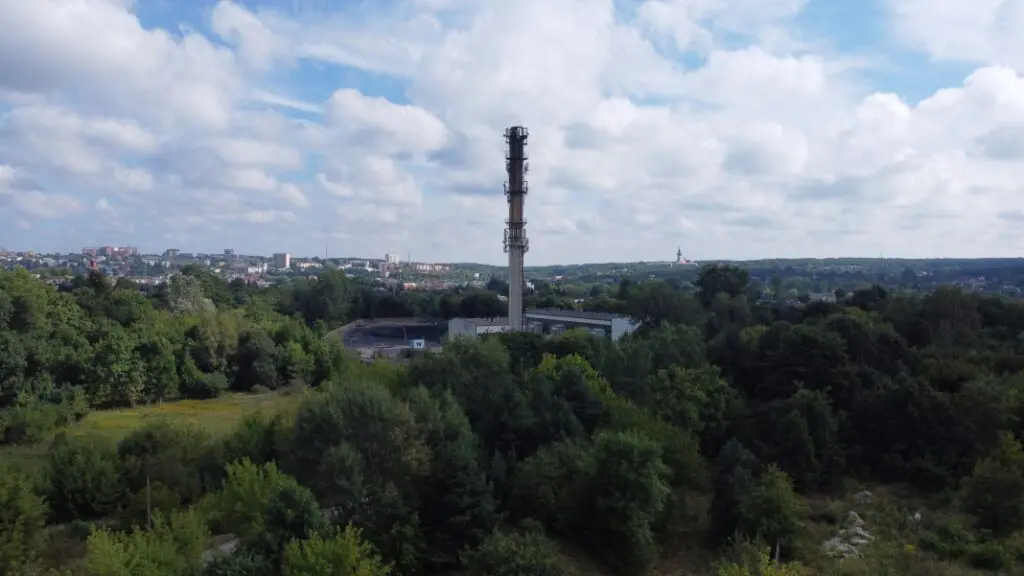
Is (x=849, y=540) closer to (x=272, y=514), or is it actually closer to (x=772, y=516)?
(x=772, y=516)

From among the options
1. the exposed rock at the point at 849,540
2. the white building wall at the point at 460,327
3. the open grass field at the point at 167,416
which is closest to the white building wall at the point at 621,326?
the white building wall at the point at 460,327

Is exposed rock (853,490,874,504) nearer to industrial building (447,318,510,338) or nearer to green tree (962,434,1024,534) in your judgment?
green tree (962,434,1024,534)

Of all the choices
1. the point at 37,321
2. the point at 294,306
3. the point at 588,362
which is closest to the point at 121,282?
the point at 294,306

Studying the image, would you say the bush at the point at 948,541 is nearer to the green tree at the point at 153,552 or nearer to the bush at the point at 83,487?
the green tree at the point at 153,552

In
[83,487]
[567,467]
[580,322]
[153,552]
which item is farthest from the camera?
[580,322]

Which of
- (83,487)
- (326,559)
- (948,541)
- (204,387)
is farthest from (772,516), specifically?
(204,387)

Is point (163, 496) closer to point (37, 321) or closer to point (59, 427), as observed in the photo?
point (59, 427)
